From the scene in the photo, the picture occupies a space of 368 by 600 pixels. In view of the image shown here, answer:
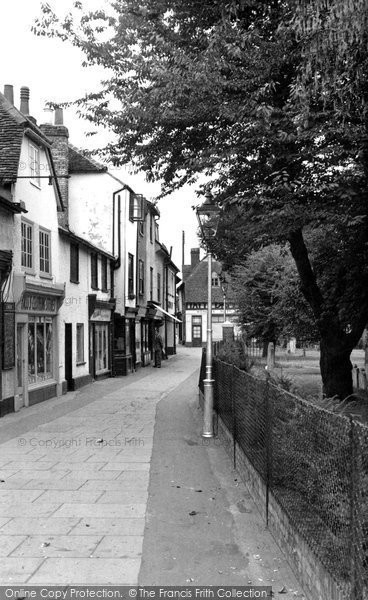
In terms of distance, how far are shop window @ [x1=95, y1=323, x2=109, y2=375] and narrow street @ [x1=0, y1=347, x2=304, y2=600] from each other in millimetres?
11030

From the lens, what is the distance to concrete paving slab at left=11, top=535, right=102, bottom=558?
5.08 metres

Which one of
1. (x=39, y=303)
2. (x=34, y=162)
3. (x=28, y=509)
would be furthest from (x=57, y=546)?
(x=34, y=162)

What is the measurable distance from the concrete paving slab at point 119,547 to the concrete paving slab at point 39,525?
0.52 meters

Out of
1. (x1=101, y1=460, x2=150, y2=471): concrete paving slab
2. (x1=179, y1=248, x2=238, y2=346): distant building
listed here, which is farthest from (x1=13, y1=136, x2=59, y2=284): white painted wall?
(x1=179, y1=248, x2=238, y2=346): distant building

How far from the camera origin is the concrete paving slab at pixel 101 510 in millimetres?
6242

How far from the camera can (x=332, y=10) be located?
5363 mm

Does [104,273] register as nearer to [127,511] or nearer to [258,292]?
[258,292]

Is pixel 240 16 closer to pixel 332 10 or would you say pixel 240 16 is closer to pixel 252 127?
pixel 252 127

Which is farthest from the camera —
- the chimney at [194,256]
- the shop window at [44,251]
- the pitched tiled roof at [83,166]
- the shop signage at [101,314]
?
the chimney at [194,256]

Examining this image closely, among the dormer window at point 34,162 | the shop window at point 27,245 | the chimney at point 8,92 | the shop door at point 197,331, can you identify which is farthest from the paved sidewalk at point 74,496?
the shop door at point 197,331

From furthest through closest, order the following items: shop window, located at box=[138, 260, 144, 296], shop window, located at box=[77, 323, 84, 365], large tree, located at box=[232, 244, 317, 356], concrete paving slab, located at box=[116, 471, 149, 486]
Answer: large tree, located at box=[232, 244, 317, 356] < shop window, located at box=[138, 260, 144, 296] < shop window, located at box=[77, 323, 84, 365] < concrete paving slab, located at box=[116, 471, 149, 486]

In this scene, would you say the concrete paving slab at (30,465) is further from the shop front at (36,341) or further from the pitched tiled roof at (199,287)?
the pitched tiled roof at (199,287)

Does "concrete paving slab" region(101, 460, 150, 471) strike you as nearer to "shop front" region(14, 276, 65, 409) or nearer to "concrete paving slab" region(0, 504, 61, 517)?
"concrete paving slab" region(0, 504, 61, 517)

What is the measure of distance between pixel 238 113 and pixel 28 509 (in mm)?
5978
